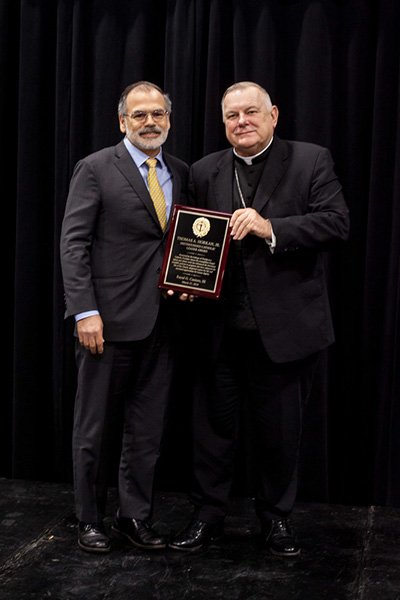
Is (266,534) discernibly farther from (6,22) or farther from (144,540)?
(6,22)

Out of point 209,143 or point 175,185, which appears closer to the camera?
point 175,185

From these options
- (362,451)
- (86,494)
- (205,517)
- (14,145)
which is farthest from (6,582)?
(14,145)

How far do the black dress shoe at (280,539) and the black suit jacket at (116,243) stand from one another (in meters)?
0.85

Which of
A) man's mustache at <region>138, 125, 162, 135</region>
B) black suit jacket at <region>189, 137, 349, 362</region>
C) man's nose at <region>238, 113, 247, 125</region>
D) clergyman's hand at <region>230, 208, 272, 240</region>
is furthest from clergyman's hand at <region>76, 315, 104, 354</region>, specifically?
man's nose at <region>238, 113, 247, 125</region>

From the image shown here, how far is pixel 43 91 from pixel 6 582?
7.30 ft

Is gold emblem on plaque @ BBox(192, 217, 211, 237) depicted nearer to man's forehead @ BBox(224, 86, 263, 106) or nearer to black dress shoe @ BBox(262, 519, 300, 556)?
man's forehead @ BBox(224, 86, 263, 106)

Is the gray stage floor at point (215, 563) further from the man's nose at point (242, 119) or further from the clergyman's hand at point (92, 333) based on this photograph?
the man's nose at point (242, 119)

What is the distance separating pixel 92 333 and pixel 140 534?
0.76 meters

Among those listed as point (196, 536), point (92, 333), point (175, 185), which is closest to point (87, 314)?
point (92, 333)

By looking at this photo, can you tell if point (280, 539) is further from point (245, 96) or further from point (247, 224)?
point (245, 96)

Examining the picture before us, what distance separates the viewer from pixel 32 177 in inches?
145

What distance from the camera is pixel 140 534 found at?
288 centimetres

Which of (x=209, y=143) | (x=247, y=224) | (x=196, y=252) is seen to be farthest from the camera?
(x=209, y=143)

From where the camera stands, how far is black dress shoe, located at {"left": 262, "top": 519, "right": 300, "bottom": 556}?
111 inches
